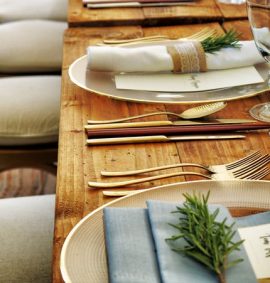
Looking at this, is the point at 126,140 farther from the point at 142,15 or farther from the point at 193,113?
the point at 142,15

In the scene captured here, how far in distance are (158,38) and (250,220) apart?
813 mm

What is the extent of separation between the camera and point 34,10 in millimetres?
2852

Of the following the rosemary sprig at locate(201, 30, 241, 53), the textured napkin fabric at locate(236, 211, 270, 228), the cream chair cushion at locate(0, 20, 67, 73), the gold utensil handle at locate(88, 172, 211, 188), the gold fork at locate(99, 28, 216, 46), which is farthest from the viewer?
the cream chair cushion at locate(0, 20, 67, 73)

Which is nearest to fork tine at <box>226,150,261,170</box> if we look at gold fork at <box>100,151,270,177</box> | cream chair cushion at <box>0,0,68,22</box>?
gold fork at <box>100,151,270,177</box>

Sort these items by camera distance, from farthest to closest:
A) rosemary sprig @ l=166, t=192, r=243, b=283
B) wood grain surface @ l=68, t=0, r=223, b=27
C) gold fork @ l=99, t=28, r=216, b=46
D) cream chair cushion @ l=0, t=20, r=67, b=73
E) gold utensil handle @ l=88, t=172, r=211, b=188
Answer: cream chair cushion @ l=0, t=20, r=67, b=73, wood grain surface @ l=68, t=0, r=223, b=27, gold fork @ l=99, t=28, r=216, b=46, gold utensil handle @ l=88, t=172, r=211, b=188, rosemary sprig @ l=166, t=192, r=243, b=283

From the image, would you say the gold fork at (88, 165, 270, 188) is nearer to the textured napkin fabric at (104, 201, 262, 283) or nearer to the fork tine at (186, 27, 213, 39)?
the textured napkin fabric at (104, 201, 262, 283)

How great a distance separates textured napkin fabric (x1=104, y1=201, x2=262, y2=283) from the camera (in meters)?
0.68

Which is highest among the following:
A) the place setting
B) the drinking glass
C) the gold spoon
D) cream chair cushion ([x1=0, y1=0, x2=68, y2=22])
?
cream chair cushion ([x1=0, y1=0, x2=68, y2=22])

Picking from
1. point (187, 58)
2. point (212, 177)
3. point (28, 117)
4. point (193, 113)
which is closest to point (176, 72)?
point (187, 58)

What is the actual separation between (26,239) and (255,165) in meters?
0.54

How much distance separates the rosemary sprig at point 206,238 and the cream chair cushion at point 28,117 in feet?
3.98

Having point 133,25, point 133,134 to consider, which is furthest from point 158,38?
point 133,134

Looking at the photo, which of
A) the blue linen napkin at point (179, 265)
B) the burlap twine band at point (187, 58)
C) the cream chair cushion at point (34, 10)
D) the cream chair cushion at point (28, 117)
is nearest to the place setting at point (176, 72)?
the burlap twine band at point (187, 58)

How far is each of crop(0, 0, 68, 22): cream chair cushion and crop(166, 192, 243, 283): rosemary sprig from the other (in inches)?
86.1
